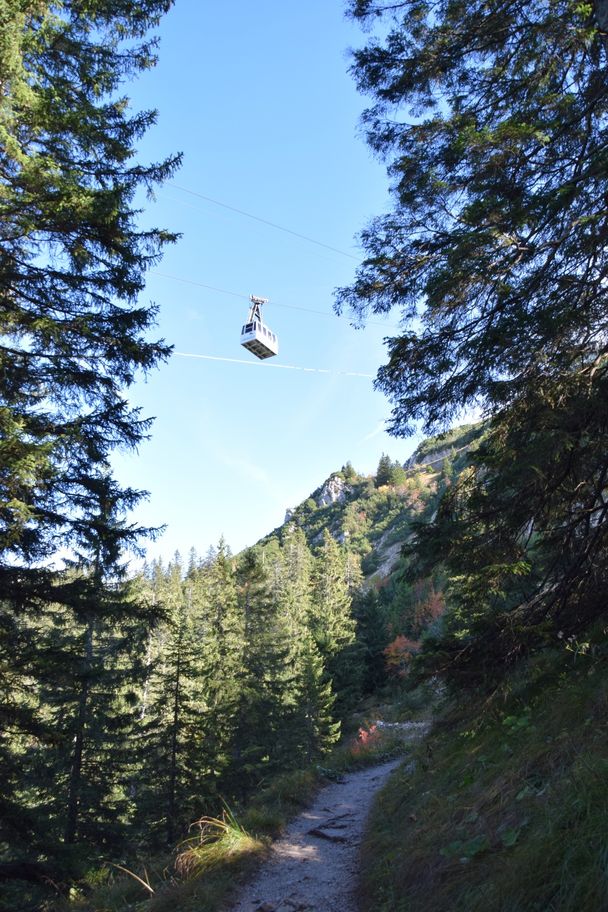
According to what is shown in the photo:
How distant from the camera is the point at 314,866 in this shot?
252 inches

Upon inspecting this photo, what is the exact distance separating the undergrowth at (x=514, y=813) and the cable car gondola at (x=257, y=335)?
21.1ft

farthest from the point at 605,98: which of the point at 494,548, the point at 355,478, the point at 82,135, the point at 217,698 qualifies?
the point at 355,478

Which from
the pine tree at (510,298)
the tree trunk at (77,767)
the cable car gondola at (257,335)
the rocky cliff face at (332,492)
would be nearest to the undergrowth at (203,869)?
the pine tree at (510,298)

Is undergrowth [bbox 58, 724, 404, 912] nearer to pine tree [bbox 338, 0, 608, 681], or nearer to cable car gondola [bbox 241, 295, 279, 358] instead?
pine tree [bbox 338, 0, 608, 681]

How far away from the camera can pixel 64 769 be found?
50.9ft

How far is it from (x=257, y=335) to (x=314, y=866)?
26.0ft

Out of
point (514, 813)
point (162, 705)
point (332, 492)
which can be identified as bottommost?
point (514, 813)

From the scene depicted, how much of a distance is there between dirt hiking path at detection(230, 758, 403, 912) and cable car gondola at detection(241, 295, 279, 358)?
7751mm

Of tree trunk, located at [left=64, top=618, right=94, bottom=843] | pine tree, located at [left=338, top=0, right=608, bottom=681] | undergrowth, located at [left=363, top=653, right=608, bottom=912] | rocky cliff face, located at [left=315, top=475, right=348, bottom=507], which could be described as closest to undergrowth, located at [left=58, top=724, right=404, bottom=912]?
undergrowth, located at [left=363, top=653, right=608, bottom=912]

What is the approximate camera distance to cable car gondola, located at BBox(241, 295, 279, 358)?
8.88m

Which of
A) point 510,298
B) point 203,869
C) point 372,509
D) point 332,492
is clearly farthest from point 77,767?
point 332,492

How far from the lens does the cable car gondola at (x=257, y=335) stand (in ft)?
29.1

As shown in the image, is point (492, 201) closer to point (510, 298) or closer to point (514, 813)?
point (510, 298)

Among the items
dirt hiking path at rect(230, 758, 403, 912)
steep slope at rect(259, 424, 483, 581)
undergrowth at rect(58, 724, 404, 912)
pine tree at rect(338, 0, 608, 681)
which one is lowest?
dirt hiking path at rect(230, 758, 403, 912)
